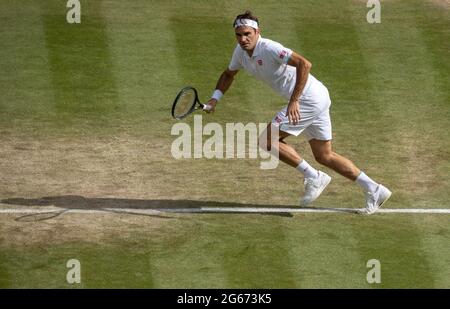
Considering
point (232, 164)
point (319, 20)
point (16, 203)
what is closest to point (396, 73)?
point (319, 20)

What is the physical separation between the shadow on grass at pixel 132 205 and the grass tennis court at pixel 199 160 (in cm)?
4

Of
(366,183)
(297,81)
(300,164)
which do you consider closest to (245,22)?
(297,81)

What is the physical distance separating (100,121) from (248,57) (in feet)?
12.9

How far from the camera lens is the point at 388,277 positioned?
13594 mm

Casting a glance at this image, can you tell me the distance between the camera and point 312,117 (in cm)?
1554

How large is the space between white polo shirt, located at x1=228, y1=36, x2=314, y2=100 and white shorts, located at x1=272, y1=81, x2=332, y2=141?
4.8 inches

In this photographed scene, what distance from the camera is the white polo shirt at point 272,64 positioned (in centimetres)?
1520

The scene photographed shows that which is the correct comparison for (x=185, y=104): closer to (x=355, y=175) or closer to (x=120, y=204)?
(x=120, y=204)

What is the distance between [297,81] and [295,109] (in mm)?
335

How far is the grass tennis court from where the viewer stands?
14.0 m

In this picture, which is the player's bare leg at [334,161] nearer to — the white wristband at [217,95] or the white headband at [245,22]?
the white wristband at [217,95]

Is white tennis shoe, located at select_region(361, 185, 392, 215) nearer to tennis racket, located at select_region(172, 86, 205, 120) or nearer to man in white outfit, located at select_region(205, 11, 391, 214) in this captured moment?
man in white outfit, located at select_region(205, 11, 391, 214)

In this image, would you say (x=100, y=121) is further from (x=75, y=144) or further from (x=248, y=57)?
(x=248, y=57)
